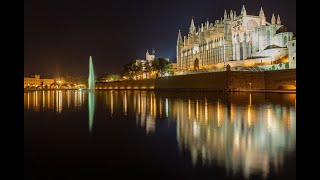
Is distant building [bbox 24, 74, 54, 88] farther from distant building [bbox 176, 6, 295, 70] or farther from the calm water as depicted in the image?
the calm water

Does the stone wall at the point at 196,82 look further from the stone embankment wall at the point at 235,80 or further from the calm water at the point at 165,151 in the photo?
the calm water at the point at 165,151

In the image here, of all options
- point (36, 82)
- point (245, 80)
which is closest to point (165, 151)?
point (245, 80)

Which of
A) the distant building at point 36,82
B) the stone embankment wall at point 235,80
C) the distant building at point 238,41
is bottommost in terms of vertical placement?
the stone embankment wall at point 235,80

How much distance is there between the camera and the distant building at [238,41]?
60062mm

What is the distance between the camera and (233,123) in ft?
42.6

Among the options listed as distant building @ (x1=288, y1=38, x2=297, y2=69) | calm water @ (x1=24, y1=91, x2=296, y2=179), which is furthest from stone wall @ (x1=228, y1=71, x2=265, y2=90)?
calm water @ (x1=24, y1=91, x2=296, y2=179)

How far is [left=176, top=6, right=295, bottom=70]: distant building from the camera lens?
197 ft

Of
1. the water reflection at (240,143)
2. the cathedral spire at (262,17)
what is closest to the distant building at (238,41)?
the cathedral spire at (262,17)

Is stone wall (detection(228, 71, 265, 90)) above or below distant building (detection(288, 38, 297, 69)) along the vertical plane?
below

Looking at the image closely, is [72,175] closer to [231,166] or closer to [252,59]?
[231,166]

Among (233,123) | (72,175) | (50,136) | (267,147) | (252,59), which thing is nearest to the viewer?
(72,175)

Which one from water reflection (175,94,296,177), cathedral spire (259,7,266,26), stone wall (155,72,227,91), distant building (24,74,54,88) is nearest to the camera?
water reflection (175,94,296,177)

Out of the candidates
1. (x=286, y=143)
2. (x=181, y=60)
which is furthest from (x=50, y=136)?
(x=181, y=60)
